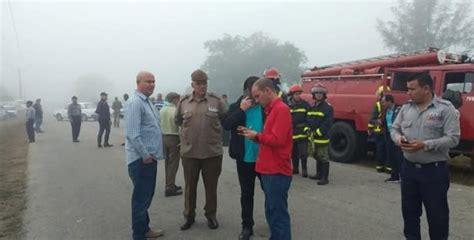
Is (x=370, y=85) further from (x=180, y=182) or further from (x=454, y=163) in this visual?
(x=180, y=182)

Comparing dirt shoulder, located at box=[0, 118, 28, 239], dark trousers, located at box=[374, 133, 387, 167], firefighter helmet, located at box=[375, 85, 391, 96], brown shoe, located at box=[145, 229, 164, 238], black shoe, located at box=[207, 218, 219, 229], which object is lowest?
dirt shoulder, located at box=[0, 118, 28, 239]

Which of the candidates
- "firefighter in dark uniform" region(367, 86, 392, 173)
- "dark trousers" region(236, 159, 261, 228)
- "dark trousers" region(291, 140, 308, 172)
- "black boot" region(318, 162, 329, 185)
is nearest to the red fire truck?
"firefighter in dark uniform" region(367, 86, 392, 173)

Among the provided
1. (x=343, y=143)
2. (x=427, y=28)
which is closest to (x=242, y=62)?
(x=427, y=28)

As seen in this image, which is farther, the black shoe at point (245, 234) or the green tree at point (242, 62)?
the green tree at point (242, 62)

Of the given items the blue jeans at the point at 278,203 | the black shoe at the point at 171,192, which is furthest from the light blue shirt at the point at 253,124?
the black shoe at the point at 171,192

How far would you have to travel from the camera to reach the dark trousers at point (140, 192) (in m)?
4.57

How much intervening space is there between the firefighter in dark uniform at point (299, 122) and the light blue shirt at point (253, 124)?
11.7 ft

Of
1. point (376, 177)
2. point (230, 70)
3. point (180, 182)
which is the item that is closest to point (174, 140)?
point (180, 182)

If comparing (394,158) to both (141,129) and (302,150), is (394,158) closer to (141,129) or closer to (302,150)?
(302,150)

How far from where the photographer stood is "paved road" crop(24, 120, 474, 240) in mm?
5047

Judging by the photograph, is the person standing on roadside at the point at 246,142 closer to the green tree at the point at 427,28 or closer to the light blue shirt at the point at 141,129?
the light blue shirt at the point at 141,129

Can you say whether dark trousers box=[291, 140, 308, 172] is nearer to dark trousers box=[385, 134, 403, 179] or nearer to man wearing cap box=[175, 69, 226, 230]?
dark trousers box=[385, 134, 403, 179]

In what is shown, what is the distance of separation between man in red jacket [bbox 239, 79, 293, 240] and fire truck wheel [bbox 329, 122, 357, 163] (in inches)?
245

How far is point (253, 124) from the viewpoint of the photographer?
4496mm
